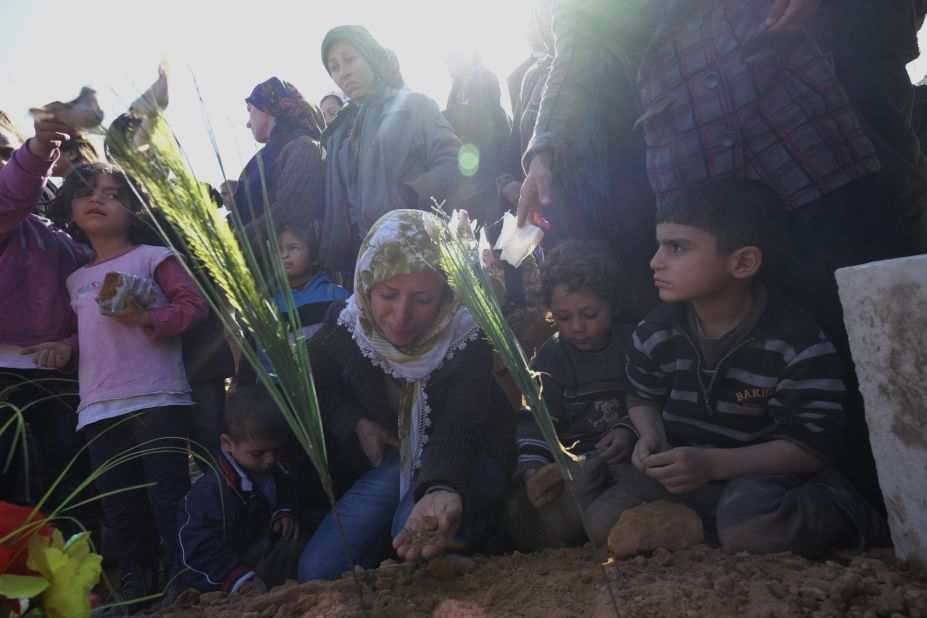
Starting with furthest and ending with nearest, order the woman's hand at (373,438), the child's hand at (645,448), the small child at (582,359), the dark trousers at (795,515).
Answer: the woman's hand at (373,438) < the small child at (582,359) < the child's hand at (645,448) < the dark trousers at (795,515)

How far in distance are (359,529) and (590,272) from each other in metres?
1.31

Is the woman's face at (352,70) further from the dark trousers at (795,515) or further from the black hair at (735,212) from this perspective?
the dark trousers at (795,515)

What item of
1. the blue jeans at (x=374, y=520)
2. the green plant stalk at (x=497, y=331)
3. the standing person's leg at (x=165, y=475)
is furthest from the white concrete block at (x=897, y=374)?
the standing person's leg at (x=165, y=475)

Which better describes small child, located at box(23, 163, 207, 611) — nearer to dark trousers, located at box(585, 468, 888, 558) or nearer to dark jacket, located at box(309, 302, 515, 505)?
dark jacket, located at box(309, 302, 515, 505)

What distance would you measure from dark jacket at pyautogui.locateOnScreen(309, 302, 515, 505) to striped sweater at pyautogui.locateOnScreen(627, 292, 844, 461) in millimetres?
575

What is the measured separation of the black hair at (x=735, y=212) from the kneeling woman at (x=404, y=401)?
84 cm

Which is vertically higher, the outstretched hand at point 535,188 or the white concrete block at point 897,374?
the outstretched hand at point 535,188

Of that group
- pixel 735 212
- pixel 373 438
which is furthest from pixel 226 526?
pixel 735 212

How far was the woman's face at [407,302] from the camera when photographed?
2223 mm

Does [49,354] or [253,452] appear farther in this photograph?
[49,354]

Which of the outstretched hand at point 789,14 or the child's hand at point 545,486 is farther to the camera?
the child's hand at point 545,486

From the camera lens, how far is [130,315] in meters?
2.77

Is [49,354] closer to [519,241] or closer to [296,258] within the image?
[296,258]

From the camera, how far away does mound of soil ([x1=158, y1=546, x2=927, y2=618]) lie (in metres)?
1.24
